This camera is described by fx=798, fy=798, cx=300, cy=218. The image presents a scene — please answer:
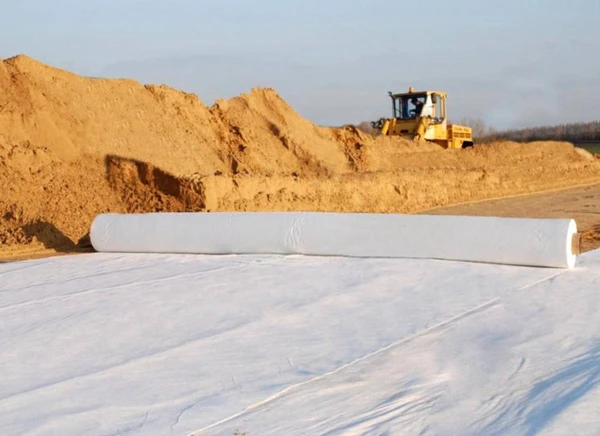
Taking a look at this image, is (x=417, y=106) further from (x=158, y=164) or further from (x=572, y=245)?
(x=572, y=245)

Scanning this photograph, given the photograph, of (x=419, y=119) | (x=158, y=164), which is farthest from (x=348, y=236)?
(x=419, y=119)

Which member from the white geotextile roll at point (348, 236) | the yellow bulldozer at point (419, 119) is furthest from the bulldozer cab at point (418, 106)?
the white geotextile roll at point (348, 236)

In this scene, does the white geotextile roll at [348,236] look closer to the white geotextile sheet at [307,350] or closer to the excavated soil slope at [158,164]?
the white geotextile sheet at [307,350]

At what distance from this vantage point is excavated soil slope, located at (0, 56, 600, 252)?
10727 millimetres

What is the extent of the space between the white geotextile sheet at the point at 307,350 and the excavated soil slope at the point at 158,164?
4.77 m

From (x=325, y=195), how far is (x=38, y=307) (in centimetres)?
839

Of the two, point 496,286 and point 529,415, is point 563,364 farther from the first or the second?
point 496,286

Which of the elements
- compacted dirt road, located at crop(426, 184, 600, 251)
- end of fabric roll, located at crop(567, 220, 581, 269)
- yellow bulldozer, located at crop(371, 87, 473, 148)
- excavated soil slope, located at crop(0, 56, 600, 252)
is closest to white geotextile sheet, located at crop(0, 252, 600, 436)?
Answer: end of fabric roll, located at crop(567, 220, 581, 269)

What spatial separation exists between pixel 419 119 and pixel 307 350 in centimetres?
2019

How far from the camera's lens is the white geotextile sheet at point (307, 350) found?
3.10 meters

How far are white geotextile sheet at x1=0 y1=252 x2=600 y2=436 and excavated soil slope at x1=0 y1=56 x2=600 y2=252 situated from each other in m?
4.77

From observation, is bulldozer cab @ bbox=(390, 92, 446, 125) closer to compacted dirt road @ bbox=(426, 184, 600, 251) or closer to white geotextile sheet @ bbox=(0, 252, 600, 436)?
compacted dirt road @ bbox=(426, 184, 600, 251)

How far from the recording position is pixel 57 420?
10.2ft

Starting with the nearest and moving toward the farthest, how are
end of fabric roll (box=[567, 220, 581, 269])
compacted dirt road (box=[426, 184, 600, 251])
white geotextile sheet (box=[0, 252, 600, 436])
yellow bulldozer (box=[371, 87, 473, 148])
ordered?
white geotextile sheet (box=[0, 252, 600, 436]) < end of fabric roll (box=[567, 220, 581, 269]) < compacted dirt road (box=[426, 184, 600, 251]) < yellow bulldozer (box=[371, 87, 473, 148])
